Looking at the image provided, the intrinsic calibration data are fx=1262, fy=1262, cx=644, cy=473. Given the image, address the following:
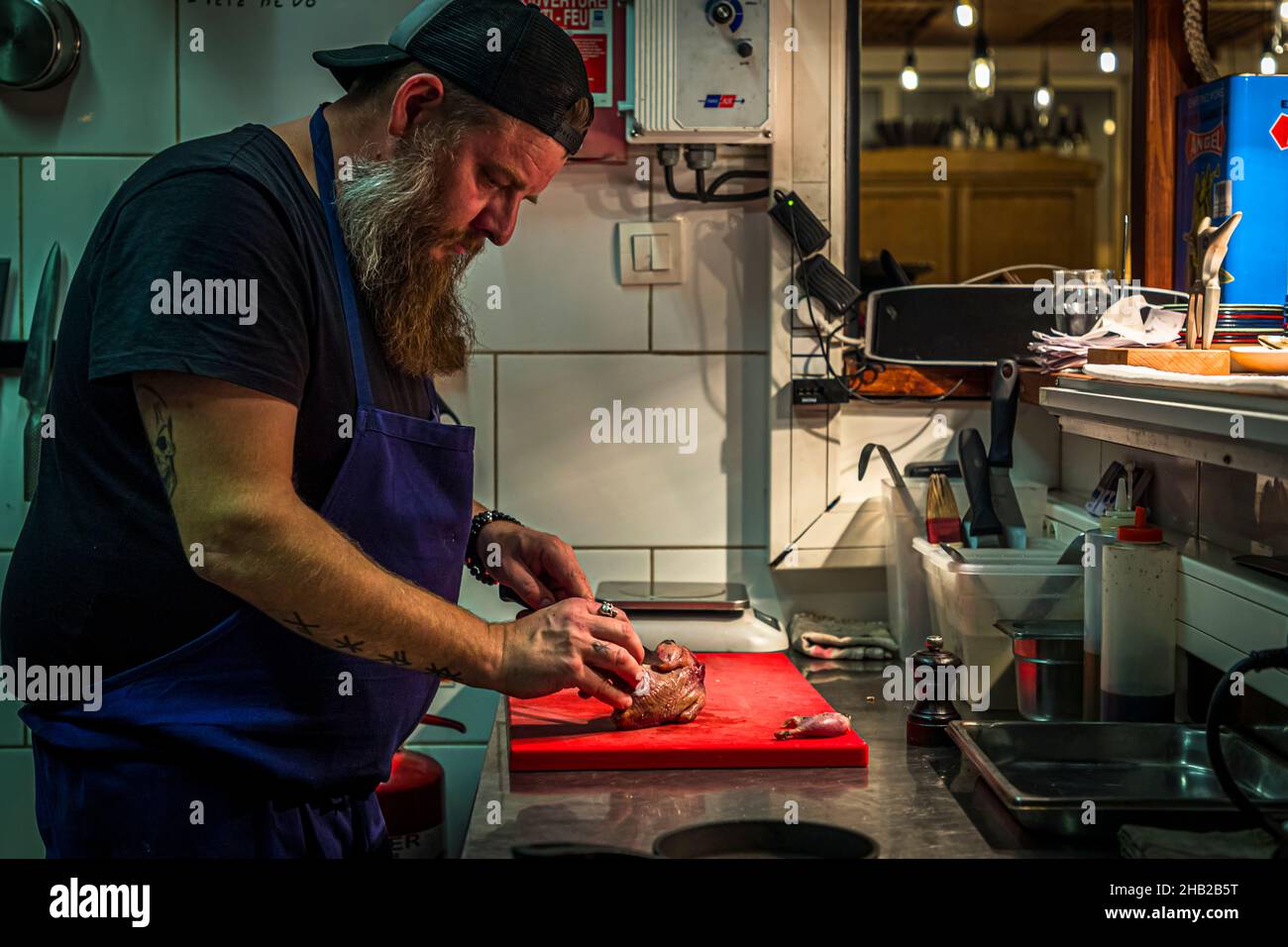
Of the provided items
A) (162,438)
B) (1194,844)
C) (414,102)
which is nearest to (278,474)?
(162,438)

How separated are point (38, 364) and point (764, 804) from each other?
60.2 inches

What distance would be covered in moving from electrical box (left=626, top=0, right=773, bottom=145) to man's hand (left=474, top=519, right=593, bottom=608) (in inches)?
32.2

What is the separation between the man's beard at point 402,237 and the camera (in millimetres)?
1325

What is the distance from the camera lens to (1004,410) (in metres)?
1.94

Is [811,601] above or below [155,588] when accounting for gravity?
below

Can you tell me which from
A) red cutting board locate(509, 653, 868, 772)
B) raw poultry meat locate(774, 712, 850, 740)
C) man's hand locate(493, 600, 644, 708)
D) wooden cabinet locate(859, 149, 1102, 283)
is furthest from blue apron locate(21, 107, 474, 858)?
wooden cabinet locate(859, 149, 1102, 283)

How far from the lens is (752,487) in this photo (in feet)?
7.73

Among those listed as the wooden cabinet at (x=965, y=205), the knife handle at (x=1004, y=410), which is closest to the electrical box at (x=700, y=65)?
the knife handle at (x=1004, y=410)

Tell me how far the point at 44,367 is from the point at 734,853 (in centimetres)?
154

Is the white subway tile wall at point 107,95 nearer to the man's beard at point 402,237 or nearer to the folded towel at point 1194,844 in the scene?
the man's beard at point 402,237

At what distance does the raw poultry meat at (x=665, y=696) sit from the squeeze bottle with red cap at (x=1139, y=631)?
0.52 meters

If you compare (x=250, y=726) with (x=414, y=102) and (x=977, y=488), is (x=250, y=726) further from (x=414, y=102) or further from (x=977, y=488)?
(x=977, y=488)
